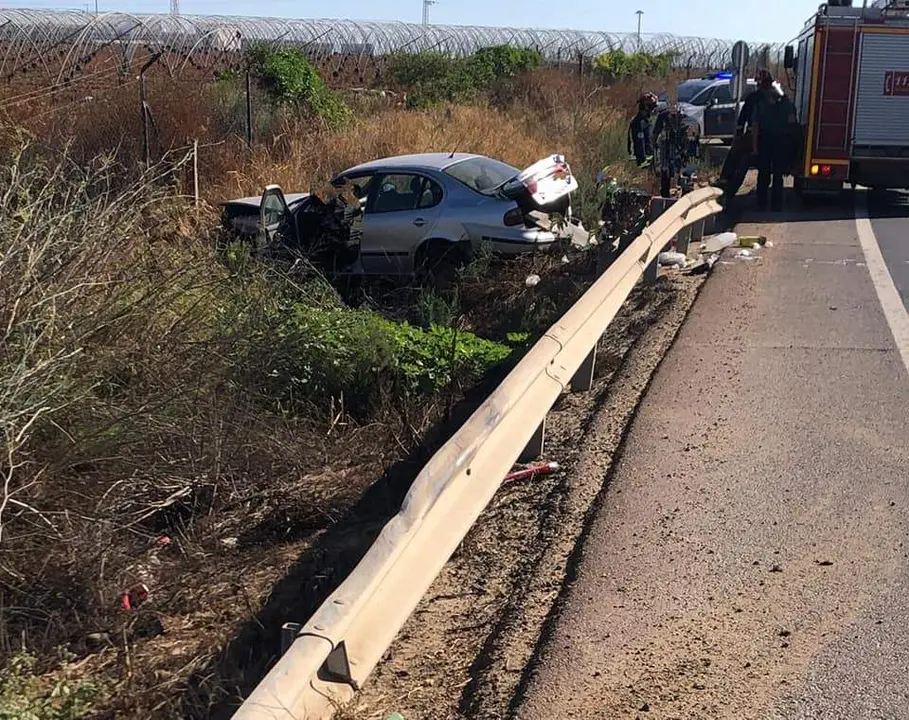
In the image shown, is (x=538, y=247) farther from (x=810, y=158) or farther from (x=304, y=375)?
(x=810, y=158)

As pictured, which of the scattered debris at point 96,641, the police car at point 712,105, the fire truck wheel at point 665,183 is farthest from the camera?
the police car at point 712,105

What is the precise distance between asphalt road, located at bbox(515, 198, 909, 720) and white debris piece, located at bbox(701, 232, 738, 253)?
4.54 meters

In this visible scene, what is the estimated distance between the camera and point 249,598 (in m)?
4.25

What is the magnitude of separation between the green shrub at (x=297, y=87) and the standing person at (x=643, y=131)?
5881 mm

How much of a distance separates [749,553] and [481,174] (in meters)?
7.37

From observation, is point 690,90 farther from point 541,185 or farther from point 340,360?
point 340,360

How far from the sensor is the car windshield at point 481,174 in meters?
10.9

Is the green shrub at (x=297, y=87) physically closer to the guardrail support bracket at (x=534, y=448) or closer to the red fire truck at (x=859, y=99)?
the red fire truck at (x=859, y=99)

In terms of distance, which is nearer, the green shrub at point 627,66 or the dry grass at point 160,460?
the dry grass at point 160,460

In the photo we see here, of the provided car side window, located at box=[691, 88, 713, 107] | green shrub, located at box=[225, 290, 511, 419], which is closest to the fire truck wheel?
green shrub, located at box=[225, 290, 511, 419]

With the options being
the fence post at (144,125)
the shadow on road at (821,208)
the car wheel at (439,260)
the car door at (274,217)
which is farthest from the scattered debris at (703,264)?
the fence post at (144,125)

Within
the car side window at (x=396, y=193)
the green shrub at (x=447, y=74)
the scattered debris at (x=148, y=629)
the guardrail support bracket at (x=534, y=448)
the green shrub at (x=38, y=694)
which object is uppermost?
the green shrub at (x=447, y=74)

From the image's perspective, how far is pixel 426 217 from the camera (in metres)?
10.8

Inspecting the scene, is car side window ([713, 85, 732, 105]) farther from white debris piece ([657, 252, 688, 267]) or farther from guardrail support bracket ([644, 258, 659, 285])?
guardrail support bracket ([644, 258, 659, 285])
